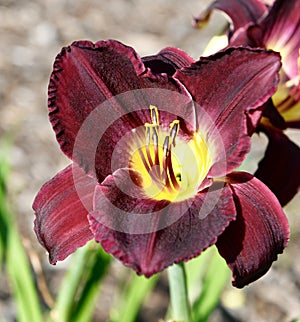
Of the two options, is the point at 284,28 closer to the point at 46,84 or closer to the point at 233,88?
the point at 233,88

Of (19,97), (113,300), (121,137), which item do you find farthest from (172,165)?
(19,97)

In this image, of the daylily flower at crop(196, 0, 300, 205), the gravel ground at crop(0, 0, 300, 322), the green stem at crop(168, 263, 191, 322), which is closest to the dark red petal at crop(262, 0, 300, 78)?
the daylily flower at crop(196, 0, 300, 205)

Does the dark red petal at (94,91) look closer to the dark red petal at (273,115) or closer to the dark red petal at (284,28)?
the dark red petal at (273,115)

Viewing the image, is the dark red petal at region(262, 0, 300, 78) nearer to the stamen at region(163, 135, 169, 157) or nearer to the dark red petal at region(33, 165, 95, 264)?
the stamen at region(163, 135, 169, 157)

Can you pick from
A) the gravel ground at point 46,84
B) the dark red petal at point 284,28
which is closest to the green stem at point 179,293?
the dark red petal at point 284,28

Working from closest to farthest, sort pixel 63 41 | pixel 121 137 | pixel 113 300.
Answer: pixel 121 137
pixel 113 300
pixel 63 41

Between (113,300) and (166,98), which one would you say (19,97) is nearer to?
(113,300)

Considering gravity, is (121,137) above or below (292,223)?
above
